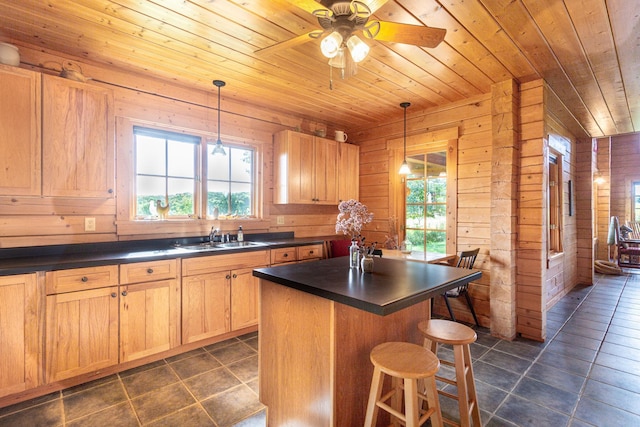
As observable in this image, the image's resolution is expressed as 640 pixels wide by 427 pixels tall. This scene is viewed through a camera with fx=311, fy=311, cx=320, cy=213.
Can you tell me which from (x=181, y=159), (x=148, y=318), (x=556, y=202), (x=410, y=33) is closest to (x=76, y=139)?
(x=181, y=159)

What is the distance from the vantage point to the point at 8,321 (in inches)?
76.9

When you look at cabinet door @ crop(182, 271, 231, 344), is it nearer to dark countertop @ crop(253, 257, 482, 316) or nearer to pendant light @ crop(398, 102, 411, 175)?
dark countertop @ crop(253, 257, 482, 316)

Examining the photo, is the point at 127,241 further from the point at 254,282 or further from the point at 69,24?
the point at 69,24

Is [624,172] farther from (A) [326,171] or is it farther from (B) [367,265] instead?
(B) [367,265]

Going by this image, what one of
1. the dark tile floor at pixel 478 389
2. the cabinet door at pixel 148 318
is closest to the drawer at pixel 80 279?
the cabinet door at pixel 148 318

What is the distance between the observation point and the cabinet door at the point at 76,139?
7.41 feet

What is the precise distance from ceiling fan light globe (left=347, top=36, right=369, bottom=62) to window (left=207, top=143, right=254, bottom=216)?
2310mm

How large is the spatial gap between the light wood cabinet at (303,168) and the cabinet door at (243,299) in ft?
3.68

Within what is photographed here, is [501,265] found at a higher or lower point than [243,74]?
lower

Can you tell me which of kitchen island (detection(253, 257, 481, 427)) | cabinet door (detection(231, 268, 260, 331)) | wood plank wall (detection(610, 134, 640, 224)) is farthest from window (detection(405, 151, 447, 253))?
wood plank wall (detection(610, 134, 640, 224))

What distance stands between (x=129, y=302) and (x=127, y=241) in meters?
0.67

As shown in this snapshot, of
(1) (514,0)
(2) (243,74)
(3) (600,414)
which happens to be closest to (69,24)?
(2) (243,74)

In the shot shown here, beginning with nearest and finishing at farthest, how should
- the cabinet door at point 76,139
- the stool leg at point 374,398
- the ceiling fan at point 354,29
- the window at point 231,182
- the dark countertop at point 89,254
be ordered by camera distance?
the stool leg at point 374,398, the ceiling fan at point 354,29, the dark countertop at point 89,254, the cabinet door at point 76,139, the window at point 231,182

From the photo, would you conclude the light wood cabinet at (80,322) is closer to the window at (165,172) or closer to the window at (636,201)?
the window at (165,172)
